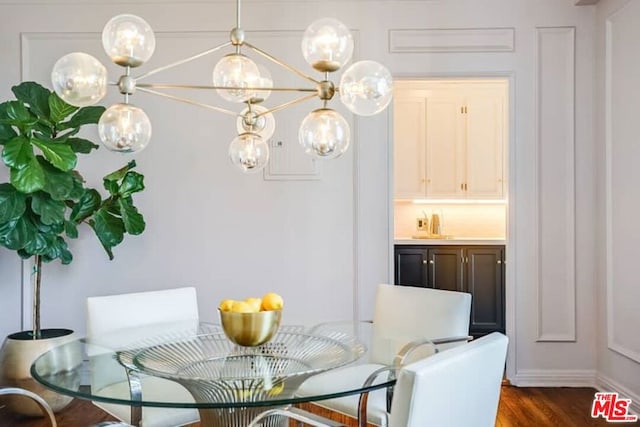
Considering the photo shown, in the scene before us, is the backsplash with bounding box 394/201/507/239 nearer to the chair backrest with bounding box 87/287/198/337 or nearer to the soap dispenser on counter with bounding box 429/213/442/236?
the soap dispenser on counter with bounding box 429/213/442/236

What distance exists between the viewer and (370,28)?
3879mm

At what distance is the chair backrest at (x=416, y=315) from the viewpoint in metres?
2.44

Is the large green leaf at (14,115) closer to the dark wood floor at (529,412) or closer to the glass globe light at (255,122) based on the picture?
the glass globe light at (255,122)

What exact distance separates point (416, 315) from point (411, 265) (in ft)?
8.53

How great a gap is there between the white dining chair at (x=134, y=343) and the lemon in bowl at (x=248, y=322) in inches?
9.8

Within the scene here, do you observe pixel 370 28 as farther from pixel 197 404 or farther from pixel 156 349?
pixel 197 404

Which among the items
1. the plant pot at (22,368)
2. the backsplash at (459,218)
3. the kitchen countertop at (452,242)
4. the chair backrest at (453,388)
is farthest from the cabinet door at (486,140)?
the chair backrest at (453,388)

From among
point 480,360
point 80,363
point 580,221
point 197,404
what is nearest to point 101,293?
point 80,363

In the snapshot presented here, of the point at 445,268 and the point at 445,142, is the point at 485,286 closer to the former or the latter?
the point at 445,268

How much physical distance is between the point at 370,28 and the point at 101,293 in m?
2.73

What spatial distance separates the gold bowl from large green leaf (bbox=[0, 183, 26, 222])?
1.91m

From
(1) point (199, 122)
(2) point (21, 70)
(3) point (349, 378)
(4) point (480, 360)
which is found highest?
(2) point (21, 70)

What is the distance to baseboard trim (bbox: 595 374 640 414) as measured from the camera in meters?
3.27

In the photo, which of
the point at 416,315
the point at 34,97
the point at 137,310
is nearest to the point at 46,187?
the point at 34,97
